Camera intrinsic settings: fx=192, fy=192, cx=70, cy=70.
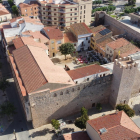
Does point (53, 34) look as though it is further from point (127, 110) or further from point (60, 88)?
point (127, 110)

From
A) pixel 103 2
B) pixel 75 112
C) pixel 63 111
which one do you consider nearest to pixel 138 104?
pixel 75 112

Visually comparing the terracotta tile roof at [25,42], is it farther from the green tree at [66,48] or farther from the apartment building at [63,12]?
the apartment building at [63,12]

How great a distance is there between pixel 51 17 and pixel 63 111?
5193 cm

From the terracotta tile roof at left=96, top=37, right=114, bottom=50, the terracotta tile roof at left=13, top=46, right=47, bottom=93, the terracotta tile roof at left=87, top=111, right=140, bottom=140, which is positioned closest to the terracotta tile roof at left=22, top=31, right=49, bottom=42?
the terracotta tile roof at left=13, top=46, right=47, bottom=93

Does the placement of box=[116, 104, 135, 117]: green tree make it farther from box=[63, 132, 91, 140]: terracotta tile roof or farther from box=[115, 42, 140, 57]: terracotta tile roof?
box=[115, 42, 140, 57]: terracotta tile roof

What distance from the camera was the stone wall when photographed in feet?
125

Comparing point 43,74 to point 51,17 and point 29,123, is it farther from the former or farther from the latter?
point 51,17

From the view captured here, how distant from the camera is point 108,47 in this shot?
5847 cm

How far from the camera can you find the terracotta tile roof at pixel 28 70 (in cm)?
3866

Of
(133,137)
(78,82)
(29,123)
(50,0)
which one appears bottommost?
(29,123)

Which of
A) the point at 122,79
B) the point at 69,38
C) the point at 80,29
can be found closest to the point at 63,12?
the point at 80,29

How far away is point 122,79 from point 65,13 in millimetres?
48039

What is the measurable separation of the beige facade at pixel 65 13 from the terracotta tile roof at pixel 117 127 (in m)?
54.4

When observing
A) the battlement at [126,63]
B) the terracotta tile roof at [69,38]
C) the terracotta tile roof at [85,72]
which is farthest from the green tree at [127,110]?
the terracotta tile roof at [69,38]
